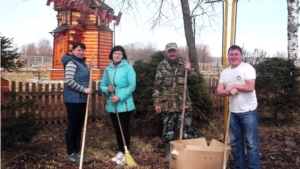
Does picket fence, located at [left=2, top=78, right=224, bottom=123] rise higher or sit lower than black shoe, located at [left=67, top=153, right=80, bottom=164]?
higher

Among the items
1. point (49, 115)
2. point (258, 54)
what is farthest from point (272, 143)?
point (258, 54)

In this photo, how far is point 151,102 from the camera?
5.69 m

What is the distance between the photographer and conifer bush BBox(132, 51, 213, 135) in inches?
223

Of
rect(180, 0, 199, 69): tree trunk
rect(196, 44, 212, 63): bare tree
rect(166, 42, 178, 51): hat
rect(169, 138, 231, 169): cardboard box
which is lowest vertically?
rect(169, 138, 231, 169): cardboard box

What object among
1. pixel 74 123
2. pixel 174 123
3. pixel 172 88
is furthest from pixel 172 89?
pixel 74 123

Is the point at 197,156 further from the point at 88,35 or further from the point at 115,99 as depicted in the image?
the point at 88,35

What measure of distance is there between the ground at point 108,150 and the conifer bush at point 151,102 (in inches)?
11.5

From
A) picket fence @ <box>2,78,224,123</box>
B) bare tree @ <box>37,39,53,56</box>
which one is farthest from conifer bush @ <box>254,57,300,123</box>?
bare tree @ <box>37,39,53,56</box>

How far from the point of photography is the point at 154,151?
5.20 m

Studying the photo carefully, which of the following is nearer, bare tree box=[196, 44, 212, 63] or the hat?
the hat

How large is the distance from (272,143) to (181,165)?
2762 mm

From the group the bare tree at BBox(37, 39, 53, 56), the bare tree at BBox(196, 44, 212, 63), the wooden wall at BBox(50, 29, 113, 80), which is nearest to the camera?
the wooden wall at BBox(50, 29, 113, 80)

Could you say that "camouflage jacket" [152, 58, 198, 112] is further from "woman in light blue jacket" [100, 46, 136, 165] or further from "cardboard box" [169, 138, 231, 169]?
"cardboard box" [169, 138, 231, 169]

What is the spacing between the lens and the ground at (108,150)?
439 centimetres
